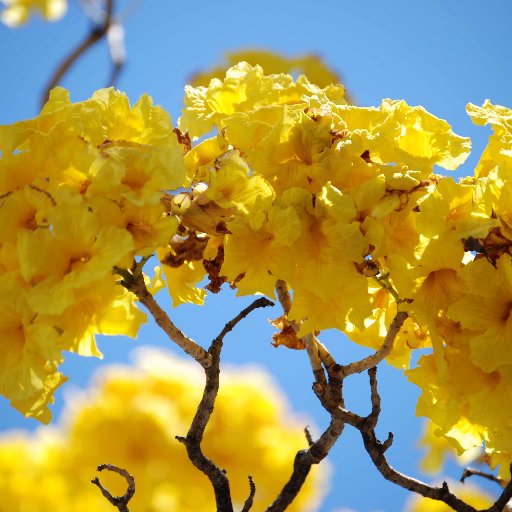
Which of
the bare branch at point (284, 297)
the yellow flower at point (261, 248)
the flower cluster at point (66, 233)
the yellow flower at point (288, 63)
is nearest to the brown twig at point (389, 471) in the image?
the bare branch at point (284, 297)

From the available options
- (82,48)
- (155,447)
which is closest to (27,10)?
(82,48)

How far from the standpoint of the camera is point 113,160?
0.91 meters

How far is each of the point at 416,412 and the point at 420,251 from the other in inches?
10.1

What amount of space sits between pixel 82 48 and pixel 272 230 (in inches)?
75.3

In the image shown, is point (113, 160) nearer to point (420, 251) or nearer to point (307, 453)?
point (420, 251)

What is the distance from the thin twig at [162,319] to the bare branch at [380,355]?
0.69 ft

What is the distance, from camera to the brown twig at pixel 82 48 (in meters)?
2.51

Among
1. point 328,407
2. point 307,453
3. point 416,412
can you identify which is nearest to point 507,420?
point 416,412

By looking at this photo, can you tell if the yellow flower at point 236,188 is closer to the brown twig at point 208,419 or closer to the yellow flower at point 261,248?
the yellow flower at point 261,248

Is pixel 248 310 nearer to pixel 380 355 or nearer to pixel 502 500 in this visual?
pixel 380 355

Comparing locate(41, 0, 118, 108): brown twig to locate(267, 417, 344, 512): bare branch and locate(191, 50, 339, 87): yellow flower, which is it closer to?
locate(191, 50, 339, 87): yellow flower

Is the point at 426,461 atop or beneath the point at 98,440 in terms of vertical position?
atop

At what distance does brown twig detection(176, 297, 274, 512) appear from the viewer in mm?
1136


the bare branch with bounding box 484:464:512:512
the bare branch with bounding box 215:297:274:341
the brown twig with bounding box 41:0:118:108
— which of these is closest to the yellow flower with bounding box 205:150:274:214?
the bare branch with bounding box 215:297:274:341
